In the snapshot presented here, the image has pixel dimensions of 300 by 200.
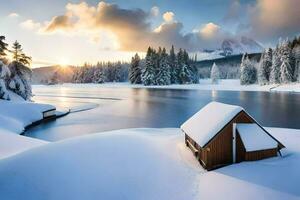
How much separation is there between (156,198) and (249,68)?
3872 inches

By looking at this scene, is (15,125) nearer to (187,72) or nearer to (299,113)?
(299,113)

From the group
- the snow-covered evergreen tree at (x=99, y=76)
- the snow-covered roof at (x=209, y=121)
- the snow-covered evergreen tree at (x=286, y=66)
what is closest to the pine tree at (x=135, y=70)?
the snow-covered evergreen tree at (x=99, y=76)

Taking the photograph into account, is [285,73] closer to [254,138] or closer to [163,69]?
[163,69]

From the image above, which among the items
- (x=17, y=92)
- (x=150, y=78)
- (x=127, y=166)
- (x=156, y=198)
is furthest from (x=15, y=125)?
(x=150, y=78)

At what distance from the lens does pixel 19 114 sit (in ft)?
109

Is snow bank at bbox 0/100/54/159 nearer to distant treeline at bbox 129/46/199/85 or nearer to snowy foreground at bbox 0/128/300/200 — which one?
snowy foreground at bbox 0/128/300/200

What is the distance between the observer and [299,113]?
36.8 meters

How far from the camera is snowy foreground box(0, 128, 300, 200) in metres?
11.1

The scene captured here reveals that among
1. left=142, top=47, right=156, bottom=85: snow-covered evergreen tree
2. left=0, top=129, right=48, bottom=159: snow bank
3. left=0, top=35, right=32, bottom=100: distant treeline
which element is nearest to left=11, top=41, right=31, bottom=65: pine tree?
left=0, top=35, right=32, bottom=100: distant treeline

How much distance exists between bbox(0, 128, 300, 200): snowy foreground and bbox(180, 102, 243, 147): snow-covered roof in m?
1.54

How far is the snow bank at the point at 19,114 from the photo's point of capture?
95.1 ft

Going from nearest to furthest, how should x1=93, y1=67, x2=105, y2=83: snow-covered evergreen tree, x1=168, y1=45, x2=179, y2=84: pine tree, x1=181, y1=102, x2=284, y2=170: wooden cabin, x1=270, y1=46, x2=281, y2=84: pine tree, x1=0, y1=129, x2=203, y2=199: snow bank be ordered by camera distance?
x1=0, y1=129, x2=203, y2=199: snow bank < x1=181, y1=102, x2=284, y2=170: wooden cabin < x1=270, y1=46, x2=281, y2=84: pine tree < x1=168, y1=45, x2=179, y2=84: pine tree < x1=93, y1=67, x2=105, y2=83: snow-covered evergreen tree

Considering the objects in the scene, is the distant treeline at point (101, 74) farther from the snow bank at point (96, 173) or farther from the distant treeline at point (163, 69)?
the snow bank at point (96, 173)

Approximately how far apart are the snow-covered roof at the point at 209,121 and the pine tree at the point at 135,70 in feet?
326
